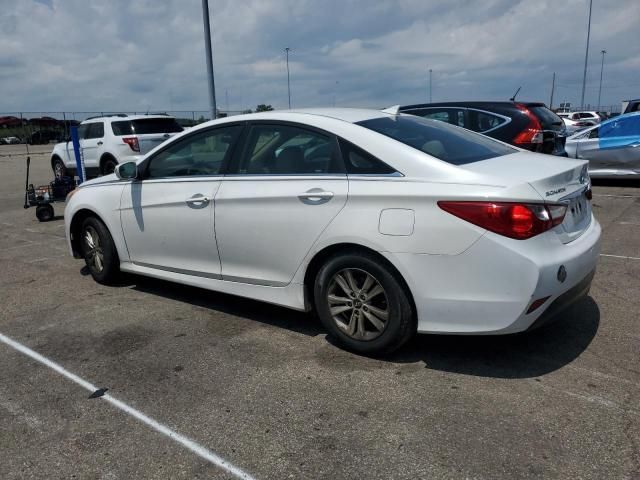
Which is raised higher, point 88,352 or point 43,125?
point 43,125

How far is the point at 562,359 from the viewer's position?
3.52m

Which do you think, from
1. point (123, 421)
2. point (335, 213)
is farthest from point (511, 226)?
point (123, 421)

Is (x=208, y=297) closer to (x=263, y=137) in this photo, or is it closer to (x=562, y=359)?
(x=263, y=137)

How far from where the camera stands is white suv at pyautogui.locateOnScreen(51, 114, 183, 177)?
43.4ft

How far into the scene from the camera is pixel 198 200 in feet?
14.1

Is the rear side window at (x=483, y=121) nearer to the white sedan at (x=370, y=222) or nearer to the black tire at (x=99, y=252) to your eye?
the white sedan at (x=370, y=222)

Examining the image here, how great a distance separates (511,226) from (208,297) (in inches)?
116

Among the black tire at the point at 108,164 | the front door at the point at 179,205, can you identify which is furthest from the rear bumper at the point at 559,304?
the black tire at the point at 108,164

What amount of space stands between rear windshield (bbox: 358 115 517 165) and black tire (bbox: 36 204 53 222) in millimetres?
7423

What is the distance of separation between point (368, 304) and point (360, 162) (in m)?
0.90

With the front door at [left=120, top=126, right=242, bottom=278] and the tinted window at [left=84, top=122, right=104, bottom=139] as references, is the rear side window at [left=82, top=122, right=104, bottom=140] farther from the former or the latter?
the front door at [left=120, top=126, right=242, bottom=278]

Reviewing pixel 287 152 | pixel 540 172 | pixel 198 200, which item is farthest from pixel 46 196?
pixel 540 172

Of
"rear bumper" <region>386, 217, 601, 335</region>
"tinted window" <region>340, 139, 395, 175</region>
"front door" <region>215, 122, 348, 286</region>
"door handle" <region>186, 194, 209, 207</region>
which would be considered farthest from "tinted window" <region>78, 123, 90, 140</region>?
"rear bumper" <region>386, 217, 601, 335</region>

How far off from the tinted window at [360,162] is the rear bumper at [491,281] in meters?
0.55
